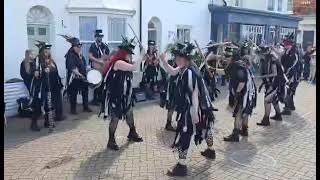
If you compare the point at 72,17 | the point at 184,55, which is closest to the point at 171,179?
the point at 184,55

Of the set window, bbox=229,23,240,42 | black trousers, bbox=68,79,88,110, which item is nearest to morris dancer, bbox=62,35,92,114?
black trousers, bbox=68,79,88,110

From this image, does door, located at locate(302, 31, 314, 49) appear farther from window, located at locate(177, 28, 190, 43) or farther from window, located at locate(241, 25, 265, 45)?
window, located at locate(177, 28, 190, 43)

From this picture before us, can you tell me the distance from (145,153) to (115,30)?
21.9 ft

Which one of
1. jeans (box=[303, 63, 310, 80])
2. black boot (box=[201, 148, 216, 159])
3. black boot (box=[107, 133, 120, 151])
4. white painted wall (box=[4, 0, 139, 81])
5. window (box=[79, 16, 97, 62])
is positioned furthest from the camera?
jeans (box=[303, 63, 310, 80])

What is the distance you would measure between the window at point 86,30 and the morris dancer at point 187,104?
6.59m

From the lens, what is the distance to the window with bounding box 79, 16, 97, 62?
11.7 meters

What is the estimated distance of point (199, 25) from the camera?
1644 cm

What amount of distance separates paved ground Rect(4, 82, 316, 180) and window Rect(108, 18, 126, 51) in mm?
4011

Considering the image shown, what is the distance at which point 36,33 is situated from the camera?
10.9 m

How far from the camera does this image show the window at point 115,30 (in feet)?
40.3

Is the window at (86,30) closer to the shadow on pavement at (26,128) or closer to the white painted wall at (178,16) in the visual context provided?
the white painted wall at (178,16)

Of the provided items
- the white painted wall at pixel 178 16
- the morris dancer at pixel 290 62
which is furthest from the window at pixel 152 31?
the morris dancer at pixel 290 62

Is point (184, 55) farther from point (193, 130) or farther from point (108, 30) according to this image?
point (108, 30)

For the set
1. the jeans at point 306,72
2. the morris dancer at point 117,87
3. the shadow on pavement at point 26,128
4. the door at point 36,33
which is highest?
the door at point 36,33
